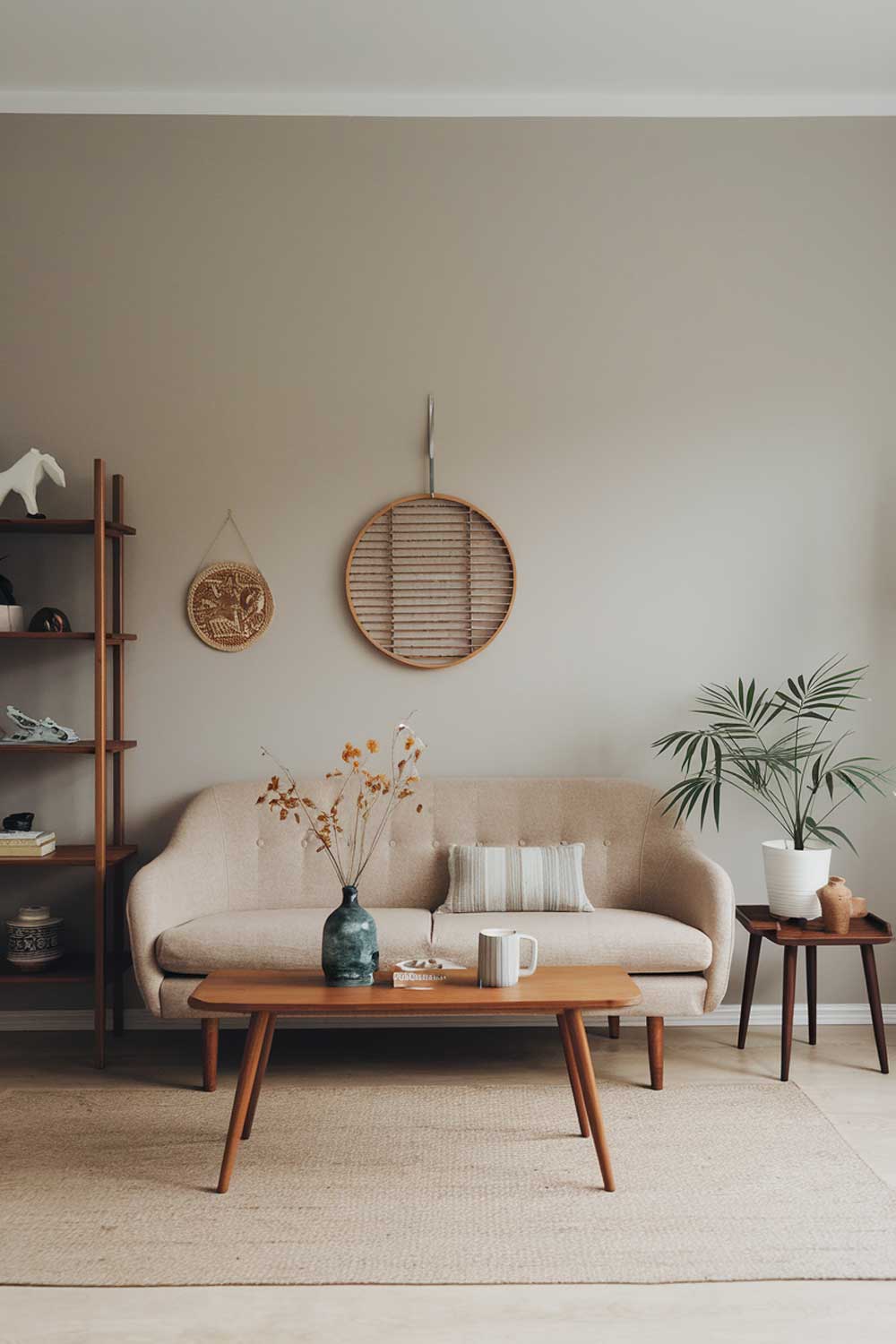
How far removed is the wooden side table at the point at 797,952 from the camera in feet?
11.1

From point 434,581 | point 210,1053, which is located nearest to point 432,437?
point 434,581

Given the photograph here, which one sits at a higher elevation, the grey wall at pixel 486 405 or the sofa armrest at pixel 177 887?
the grey wall at pixel 486 405

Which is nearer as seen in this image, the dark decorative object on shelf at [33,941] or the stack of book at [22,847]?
the stack of book at [22,847]

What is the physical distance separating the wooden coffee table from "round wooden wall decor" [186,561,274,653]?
145 cm

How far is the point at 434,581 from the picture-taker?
13.1 ft

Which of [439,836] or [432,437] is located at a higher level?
[432,437]

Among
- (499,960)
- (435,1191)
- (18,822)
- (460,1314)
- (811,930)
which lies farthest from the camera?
(18,822)

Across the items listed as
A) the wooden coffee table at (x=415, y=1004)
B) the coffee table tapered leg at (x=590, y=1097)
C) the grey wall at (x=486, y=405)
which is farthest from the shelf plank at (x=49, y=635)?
→ the coffee table tapered leg at (x=590, y=1097)

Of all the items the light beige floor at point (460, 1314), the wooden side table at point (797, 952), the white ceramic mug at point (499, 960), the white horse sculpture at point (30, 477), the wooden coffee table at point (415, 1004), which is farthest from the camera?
the white horse sculpture at point (30, 477)

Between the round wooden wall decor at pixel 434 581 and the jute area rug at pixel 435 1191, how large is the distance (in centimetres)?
149

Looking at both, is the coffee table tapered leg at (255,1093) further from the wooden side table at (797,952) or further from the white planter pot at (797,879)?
the white planter pot at (797,879)

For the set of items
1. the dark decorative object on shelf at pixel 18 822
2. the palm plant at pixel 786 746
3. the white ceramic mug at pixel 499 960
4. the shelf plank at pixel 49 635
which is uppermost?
the shelf plank at pixel 49 635

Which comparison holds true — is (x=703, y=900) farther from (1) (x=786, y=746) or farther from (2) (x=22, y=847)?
(2) (x=22, y=847)

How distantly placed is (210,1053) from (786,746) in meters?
2.18
